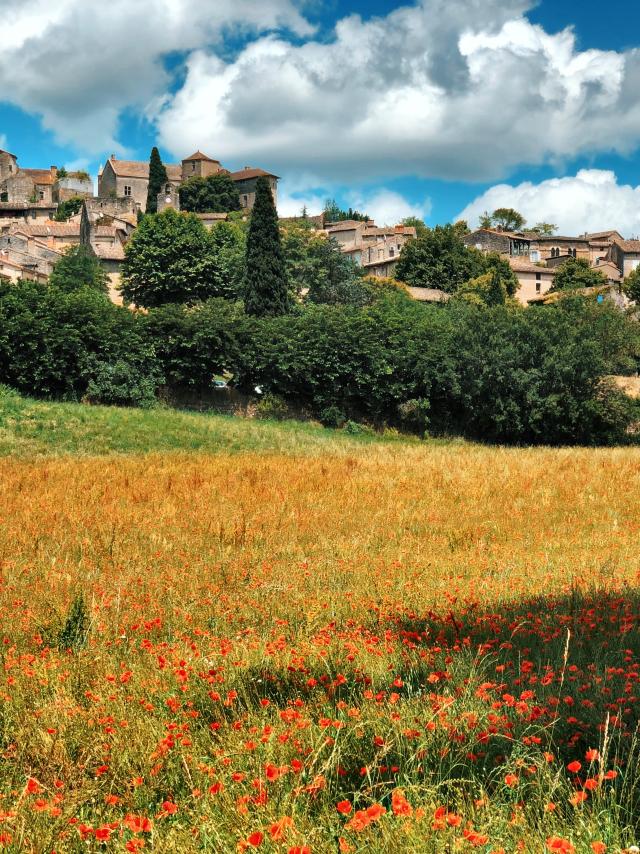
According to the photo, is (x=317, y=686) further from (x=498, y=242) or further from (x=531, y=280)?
(x=498, y=242)

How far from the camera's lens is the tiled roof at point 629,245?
113m

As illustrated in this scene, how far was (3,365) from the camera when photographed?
130 ft

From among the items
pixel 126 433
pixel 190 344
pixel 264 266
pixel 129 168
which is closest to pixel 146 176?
pixel 129 168

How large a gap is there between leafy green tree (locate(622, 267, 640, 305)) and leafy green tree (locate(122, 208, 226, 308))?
181 ft

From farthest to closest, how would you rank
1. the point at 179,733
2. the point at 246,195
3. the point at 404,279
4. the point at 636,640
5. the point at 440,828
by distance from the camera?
1. the point at 246,195
2. the point at 404,279
3. the point at 636,640
4. the point at 179,733
5. the point at 440,828

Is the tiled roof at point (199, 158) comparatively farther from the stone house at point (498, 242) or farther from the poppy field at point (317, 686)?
the poppy field at point (317, 686)

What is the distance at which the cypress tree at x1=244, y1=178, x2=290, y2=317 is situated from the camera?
178 ft

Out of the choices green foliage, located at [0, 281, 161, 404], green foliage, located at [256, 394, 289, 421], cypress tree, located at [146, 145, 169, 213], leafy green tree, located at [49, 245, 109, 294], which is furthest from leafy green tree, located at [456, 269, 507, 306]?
cypress tree, located at [146, 145, 169, 213]

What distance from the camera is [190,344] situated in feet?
139

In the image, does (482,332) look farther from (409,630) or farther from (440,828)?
(440,828)

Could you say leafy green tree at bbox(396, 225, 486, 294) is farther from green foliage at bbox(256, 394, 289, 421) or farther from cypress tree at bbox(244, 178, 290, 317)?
green foliage at bbox(256, 394, 289, 421)

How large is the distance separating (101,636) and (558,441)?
1568 inches

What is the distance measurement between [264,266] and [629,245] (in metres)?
80.2

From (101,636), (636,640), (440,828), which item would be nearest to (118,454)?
(101,636)
